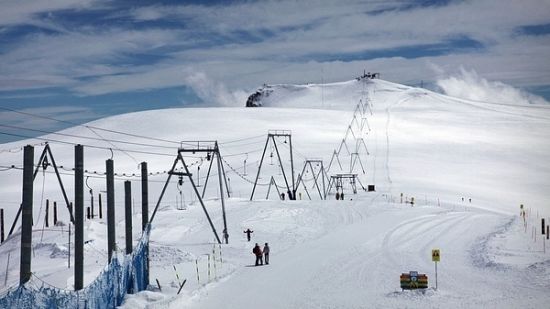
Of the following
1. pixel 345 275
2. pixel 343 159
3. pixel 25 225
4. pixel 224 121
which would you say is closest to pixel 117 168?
pixel 343 159

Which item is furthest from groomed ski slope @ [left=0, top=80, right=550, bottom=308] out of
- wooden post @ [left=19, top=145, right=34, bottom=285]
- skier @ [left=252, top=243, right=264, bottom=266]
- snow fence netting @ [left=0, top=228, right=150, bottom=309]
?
wooden post @ [left=19, top=145, right=34, bottom=285]

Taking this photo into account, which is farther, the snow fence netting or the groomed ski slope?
the groomed ski slope

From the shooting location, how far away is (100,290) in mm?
19625

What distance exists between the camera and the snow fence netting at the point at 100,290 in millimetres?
16516

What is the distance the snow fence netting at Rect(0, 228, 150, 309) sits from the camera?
54.2 ft

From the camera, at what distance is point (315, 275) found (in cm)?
2805

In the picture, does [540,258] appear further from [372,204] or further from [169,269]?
[372,204]

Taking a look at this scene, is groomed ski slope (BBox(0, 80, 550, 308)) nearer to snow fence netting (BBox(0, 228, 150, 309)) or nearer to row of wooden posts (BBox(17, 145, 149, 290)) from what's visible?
snow fence netting (BBox(0, 228, 150, 309))

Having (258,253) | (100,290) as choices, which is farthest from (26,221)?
(258,253)

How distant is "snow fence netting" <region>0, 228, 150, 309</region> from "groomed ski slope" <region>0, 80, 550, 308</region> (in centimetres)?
89

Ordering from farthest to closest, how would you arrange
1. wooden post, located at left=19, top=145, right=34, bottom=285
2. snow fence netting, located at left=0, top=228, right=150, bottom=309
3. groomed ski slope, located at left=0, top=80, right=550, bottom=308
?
groomed ski slope, located at left=0, top=80, right=550, bottom=308
wooden post, located at left=19, top=145, right=34, bottom=285
snow fence netting, located at left=0, top=228, right=150, bottom=309

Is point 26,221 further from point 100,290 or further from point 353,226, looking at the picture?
point 353,226

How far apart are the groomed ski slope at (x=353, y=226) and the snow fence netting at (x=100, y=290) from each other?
89 cm

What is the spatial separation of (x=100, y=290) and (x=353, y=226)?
2762 centimetres
